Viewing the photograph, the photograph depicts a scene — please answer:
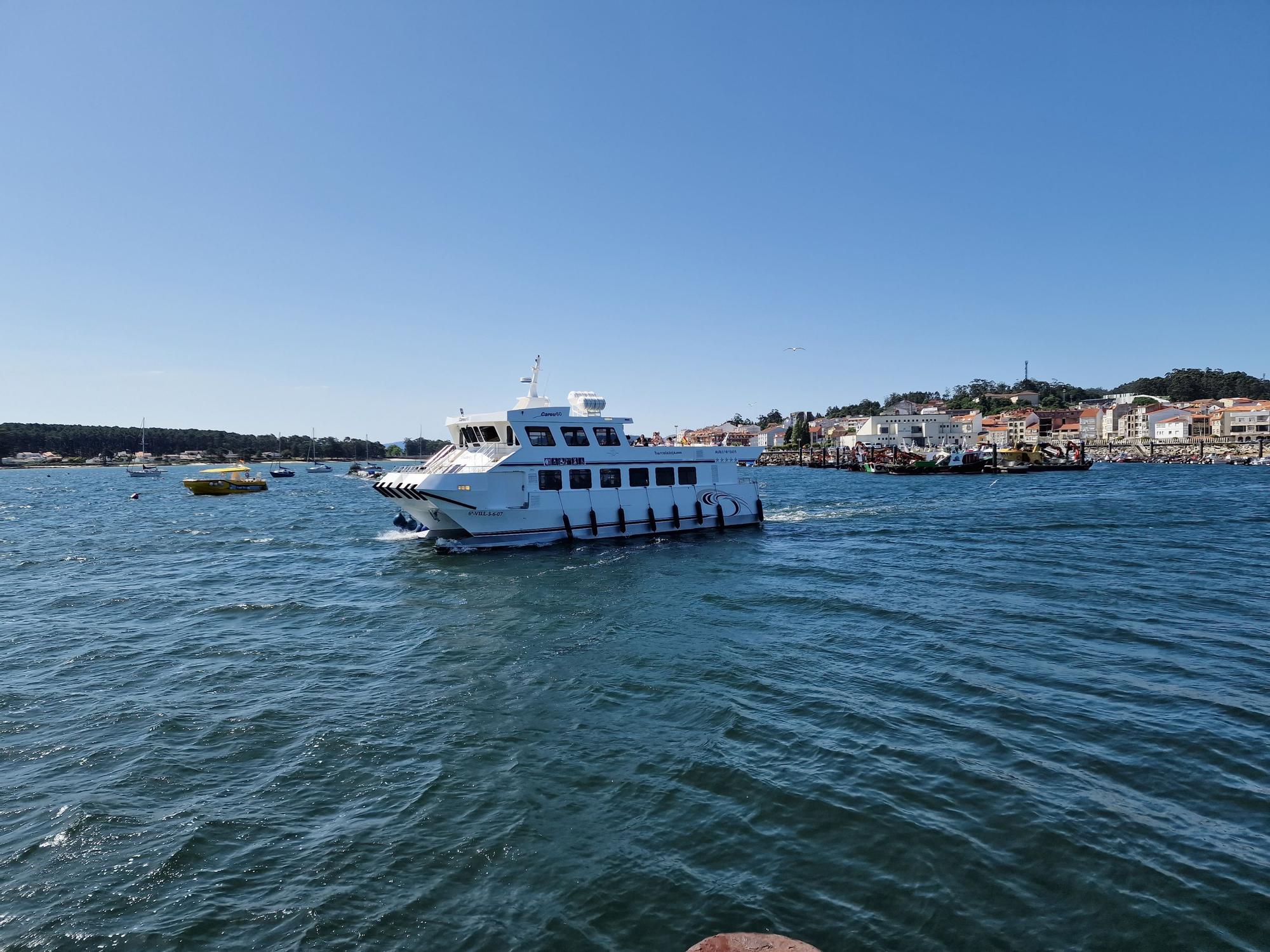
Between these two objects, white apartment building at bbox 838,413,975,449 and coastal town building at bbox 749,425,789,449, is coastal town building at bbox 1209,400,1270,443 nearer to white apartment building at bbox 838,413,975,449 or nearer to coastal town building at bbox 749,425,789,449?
white apartment building at bbox 838,413,975,449

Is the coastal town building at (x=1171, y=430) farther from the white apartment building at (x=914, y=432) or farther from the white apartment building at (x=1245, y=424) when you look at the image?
the white apartment building at (x=914, y=432)

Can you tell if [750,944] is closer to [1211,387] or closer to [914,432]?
[914,432]

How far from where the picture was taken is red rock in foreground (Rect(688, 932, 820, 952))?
165 inches

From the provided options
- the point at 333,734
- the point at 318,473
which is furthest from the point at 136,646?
the point at 318,473

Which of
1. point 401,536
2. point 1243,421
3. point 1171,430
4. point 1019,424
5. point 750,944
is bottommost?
point 401,536

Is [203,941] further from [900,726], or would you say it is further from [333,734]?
[900,726]

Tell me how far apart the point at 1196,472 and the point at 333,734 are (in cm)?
10564

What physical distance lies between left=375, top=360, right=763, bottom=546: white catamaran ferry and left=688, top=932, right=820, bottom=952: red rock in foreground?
2144cm

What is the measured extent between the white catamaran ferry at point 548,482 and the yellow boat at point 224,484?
165ft

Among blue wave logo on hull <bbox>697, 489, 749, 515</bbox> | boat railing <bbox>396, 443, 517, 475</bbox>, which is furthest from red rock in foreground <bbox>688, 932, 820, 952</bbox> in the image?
blue wave logo on hull <bbox>697, 489, 749, 515</bbox>

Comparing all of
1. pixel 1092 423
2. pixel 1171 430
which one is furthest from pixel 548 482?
pixel 1092 423

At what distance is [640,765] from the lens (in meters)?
8.55

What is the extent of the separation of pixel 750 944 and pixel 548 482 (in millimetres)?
23064

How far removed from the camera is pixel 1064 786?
7832 millimetres
